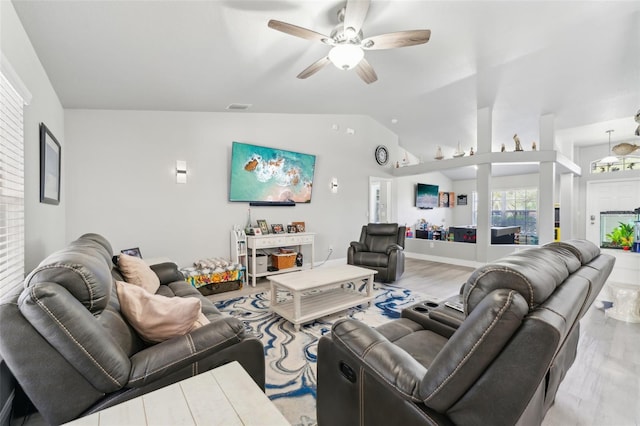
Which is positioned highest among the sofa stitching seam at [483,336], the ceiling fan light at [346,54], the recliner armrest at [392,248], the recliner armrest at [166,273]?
the ceiling fan light at [346,54]

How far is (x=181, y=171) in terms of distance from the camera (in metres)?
4.12

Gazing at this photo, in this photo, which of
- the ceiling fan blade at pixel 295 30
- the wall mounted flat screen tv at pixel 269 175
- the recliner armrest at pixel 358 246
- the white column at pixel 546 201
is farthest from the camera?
the white column at pixel 546 201

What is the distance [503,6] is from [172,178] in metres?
4.36

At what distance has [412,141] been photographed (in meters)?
7.12

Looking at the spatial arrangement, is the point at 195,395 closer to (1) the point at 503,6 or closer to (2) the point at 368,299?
(2) the point at 368,299

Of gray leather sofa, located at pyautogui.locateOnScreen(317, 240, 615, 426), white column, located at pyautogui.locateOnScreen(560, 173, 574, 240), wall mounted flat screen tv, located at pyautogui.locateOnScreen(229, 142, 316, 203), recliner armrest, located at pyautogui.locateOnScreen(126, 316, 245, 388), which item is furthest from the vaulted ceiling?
gray leather sofa, located at pyautogui.locateOnScreen(317, 240, 615, 426)

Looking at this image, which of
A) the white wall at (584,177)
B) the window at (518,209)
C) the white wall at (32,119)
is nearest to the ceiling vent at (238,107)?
the white wall at (32,119)

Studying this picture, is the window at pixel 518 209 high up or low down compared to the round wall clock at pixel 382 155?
down

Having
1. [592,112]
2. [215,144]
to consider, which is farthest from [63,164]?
[592,112]

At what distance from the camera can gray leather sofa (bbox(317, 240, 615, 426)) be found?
789mm

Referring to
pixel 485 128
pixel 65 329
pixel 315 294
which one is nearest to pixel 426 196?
pixel 485 128

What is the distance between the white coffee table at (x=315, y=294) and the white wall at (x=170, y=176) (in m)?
1.89

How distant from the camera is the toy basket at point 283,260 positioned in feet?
15.3

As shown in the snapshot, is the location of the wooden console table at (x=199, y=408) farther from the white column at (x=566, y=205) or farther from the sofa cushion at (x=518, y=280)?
the white column at (x=566, y=205)
